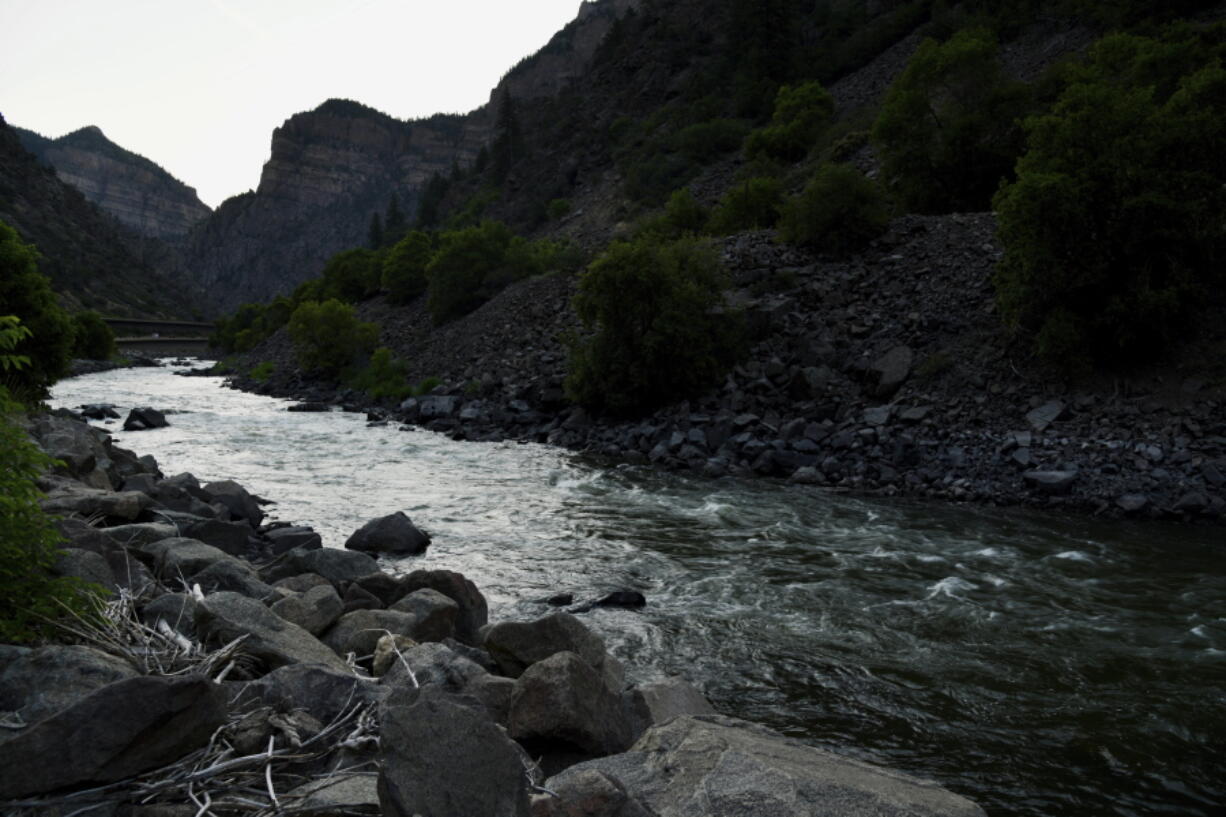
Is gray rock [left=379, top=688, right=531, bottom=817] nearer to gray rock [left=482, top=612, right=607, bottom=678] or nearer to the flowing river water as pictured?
gray rock [left=482, top=612, right=607, bottom=678]

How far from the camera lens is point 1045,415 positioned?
19.0 meters

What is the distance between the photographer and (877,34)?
64.0 metres

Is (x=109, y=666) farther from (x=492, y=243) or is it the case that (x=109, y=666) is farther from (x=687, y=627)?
(x=492, y=243)

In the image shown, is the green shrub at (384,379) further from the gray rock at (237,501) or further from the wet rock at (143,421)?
the gray rock at (237,501)

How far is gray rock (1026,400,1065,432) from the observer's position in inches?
738

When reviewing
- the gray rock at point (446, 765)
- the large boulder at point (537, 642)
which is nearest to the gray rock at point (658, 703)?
the large boulder at point (537, 642)

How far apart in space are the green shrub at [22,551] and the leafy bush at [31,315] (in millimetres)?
21689

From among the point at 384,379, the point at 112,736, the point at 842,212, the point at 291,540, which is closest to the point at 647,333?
the point at 842,212

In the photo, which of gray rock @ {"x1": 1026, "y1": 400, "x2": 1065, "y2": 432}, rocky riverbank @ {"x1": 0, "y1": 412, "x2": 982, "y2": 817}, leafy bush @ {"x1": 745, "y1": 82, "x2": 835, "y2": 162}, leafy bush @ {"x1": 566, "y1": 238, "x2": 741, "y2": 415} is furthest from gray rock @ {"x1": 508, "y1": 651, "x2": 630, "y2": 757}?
leafy bush @ {"x1": 745, "y1": 82, "x2": 835, "y2": 162}

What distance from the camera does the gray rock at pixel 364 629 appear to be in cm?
702

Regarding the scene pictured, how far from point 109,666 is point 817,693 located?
6496 mm

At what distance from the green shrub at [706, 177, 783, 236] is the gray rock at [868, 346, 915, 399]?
53.8 ft

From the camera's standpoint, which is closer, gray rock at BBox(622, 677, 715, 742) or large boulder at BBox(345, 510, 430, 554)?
gray rock at BBox(622, 677, 715, 742)

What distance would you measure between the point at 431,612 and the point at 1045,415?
17828 millimetres
